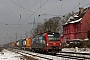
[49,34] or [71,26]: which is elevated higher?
[71,26]

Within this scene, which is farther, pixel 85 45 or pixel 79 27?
pixel 79 27

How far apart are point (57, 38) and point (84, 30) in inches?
1405

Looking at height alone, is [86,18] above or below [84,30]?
above

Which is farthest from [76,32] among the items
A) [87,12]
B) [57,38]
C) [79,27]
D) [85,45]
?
[57,38]

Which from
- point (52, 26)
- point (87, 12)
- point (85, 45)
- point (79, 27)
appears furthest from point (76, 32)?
point (85, 45)

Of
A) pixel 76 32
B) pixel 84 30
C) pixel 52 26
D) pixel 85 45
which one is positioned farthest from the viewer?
pixel 52 26

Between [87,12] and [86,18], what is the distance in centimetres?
219

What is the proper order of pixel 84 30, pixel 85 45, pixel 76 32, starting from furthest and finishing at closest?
pixel 76 32, pixel 84 30, pixel 85 45

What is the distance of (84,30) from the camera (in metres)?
61.8

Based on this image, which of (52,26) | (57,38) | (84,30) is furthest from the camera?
(52,26)

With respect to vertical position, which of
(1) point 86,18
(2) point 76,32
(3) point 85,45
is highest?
(1) point 86,18

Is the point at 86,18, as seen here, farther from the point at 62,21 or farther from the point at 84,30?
the point at 62,21

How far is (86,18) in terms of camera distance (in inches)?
2484

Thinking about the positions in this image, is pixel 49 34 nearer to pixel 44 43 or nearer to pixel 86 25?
pixel 44 43
